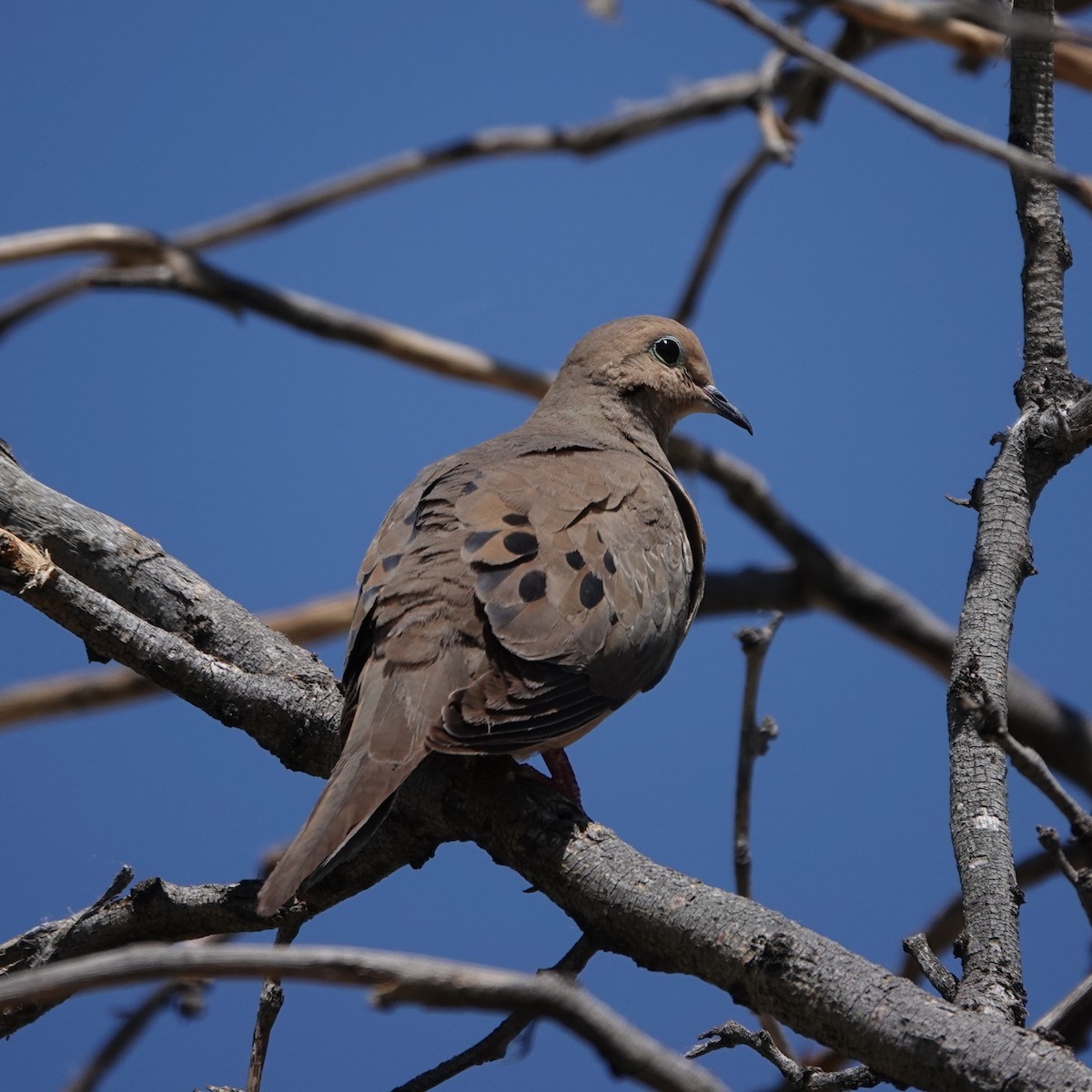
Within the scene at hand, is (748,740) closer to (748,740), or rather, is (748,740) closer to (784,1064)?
(748,740)

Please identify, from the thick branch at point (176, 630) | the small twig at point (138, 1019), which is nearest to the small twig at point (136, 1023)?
the small twig at point (138, 1019)

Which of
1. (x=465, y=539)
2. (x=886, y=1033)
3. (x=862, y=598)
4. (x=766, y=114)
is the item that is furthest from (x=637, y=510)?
(x=862, y=598)

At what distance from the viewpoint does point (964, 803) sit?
240 centimetres

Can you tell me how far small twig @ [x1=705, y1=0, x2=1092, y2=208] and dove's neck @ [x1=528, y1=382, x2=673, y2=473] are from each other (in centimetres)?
197

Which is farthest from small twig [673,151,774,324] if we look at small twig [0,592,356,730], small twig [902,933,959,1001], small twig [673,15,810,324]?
small twig [902,933,959,1001]

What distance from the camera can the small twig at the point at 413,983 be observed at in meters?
1.22

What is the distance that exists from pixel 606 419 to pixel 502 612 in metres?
1.72

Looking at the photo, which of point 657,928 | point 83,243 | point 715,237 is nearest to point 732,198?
point 715,237

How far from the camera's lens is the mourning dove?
8.41 ft

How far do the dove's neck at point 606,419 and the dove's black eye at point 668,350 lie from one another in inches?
6.6

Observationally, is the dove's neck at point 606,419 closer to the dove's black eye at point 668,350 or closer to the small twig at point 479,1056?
the dove's black eye at point 668,350

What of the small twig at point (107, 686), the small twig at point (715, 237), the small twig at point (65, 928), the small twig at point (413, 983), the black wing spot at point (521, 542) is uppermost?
the small twig at point (715, 237)

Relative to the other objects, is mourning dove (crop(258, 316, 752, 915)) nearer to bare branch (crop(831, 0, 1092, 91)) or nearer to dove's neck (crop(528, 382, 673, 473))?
dove's neck (crop(528, 382, 673, 473))

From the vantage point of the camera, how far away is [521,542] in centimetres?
304
